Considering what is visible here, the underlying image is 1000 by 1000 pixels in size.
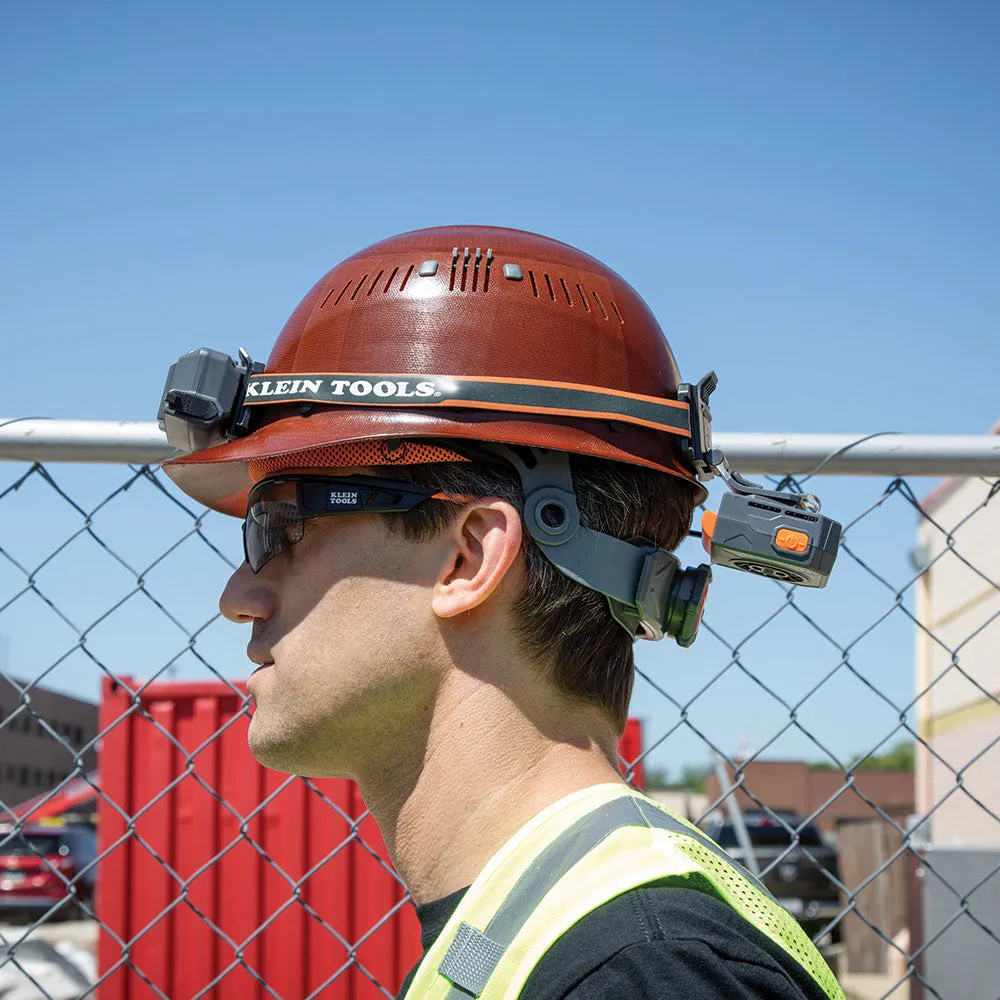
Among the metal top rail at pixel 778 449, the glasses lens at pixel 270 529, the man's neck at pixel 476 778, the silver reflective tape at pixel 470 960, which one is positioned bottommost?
the silver reflective tape at pixel 470 960

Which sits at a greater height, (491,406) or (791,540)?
(491,406)

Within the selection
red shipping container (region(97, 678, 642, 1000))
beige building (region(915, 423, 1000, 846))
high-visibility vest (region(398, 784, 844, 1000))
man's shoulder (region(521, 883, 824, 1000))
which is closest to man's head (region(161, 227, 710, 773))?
high-visibility vest (region(398, 784, 844, 1000))

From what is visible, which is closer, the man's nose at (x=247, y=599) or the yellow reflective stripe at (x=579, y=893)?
the yellow reflective stripe at (x=579, y=893)

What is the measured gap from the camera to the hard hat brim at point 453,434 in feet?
6.07

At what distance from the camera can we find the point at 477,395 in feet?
6.12

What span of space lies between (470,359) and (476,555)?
32 centimetres

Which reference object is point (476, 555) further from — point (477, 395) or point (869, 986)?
point (869, 986)

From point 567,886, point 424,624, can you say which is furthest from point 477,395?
point 567,886

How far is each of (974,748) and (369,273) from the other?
601 inches

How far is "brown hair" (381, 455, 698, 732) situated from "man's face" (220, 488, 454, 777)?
7 centimetres

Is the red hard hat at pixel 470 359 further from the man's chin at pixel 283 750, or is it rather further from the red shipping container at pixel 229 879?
the red shipping container at pixel 229 879

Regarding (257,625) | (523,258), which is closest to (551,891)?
(257,625)

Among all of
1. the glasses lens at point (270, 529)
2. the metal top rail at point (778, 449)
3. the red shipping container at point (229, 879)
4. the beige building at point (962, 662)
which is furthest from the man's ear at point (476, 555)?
the beige building at point (962, 662)

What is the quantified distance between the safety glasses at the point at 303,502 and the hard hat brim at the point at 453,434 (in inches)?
2.6
